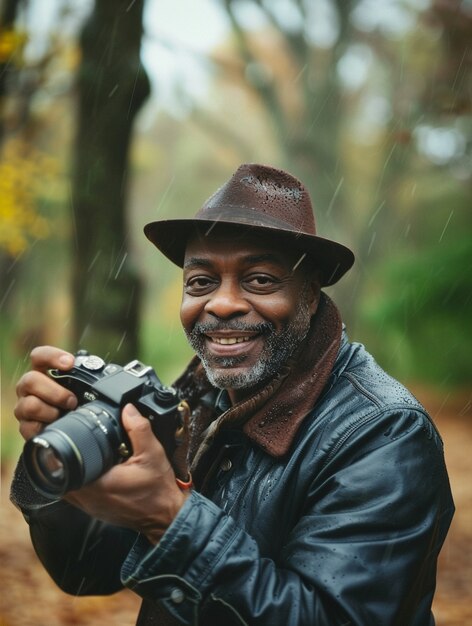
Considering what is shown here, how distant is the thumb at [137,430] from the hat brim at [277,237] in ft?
2.36

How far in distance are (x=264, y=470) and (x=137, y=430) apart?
51 centimetres

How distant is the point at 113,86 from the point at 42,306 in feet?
66.1

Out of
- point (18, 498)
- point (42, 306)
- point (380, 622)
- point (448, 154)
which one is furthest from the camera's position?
point (42, 306)

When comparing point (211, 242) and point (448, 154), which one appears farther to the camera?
point (448, 154)

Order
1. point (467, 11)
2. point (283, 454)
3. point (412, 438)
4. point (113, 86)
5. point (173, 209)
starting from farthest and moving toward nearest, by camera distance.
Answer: point (173, 209), point (467, 11), point (113, 86), point (283, 454), point (412, 438)

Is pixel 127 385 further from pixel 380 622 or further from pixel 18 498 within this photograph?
pixel 380 622

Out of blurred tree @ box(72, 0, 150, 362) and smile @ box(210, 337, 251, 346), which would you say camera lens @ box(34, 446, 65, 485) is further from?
blurred tree @ box(72, 0, 150, 362)

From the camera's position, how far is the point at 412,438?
1856mm

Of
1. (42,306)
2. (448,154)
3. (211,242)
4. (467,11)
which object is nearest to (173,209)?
(42,306)

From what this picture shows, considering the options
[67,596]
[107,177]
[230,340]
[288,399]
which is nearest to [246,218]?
[230,340]

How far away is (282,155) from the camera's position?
1479 centimetres

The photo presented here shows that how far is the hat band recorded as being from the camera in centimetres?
212

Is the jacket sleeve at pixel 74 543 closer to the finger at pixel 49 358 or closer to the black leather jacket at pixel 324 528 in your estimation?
the black leather jacket at pixel 324 528

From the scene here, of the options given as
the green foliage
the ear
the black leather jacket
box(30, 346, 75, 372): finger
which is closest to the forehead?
the ear
